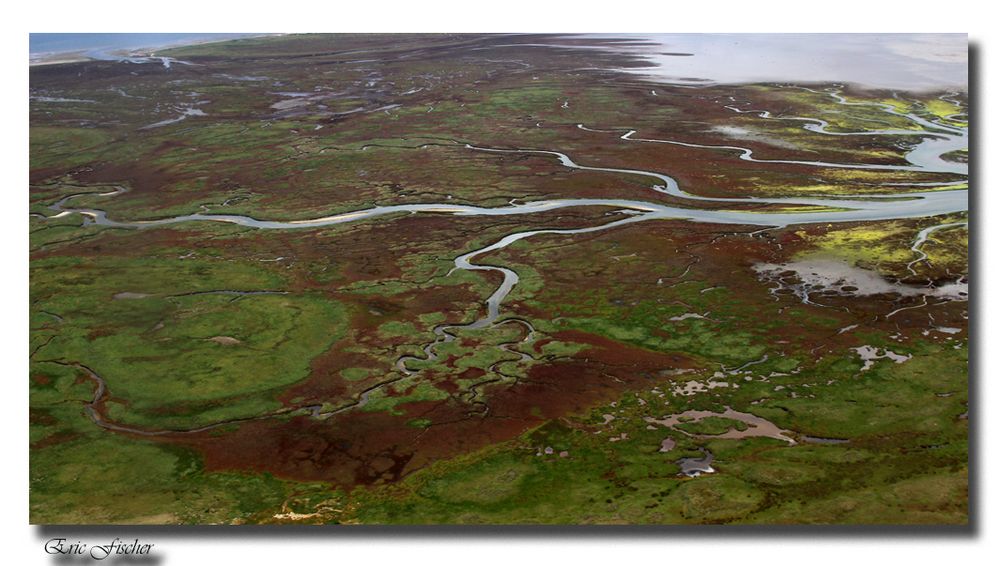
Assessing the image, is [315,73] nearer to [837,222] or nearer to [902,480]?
[837,222]

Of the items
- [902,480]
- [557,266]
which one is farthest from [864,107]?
[902,480]
